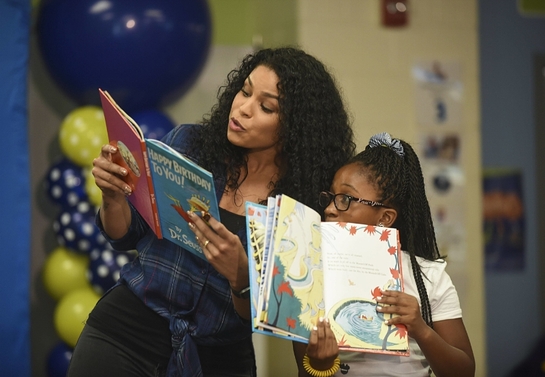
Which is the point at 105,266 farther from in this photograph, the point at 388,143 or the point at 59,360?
the point at 388,143

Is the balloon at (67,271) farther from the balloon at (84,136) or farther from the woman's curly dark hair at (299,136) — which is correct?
the woman's curly dark hair at (299,136)

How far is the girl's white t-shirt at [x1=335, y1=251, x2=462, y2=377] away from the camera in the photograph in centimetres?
157

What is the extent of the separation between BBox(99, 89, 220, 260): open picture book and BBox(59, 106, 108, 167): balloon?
56.7 inches

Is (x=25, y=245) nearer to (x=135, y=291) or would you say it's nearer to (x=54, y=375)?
(x=54, y=375)

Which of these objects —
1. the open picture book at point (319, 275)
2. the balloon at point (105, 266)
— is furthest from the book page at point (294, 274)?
the balloon at point (105, 266)

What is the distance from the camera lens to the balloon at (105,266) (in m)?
2.97

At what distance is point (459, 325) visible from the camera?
1.55 metres

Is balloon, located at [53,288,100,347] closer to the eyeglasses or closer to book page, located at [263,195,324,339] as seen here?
the eyeglasses

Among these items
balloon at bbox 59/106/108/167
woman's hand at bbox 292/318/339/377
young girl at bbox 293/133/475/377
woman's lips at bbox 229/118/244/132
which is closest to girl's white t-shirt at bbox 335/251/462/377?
young girl at bbox 293/133/475/377

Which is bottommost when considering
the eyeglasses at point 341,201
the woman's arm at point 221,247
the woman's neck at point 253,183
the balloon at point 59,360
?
the balloon at point 59,360

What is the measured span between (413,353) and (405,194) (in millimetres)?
379

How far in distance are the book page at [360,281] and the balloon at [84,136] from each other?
5.72ft

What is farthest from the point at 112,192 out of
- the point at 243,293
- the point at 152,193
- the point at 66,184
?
the point at 66,184

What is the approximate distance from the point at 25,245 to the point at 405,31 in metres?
2.15
